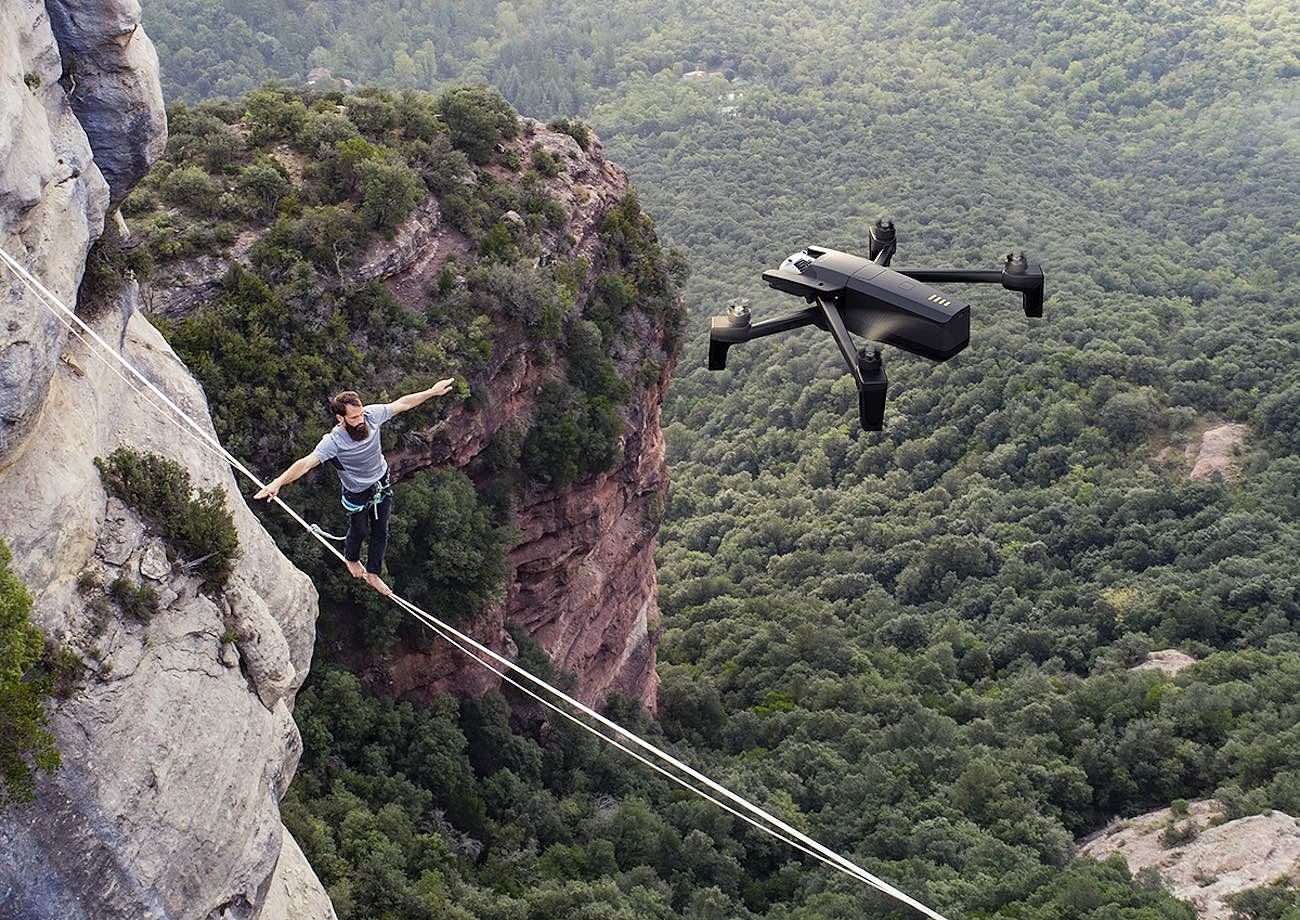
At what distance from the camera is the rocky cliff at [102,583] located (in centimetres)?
1187

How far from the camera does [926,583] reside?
62.5 meters

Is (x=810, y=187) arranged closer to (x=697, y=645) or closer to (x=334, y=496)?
(x=697, y=645)

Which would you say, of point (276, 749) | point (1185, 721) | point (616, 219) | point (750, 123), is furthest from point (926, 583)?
point (750, 123)

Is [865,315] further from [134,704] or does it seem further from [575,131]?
[575,131]

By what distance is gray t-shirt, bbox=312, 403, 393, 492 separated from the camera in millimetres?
14609

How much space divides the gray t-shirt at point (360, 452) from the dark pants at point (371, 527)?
16.5 inches

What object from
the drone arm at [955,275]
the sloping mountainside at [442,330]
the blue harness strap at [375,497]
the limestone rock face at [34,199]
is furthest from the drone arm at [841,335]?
the sloping mountainside at [442,330]

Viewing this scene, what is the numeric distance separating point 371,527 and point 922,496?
5486 cm

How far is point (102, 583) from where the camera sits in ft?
43.3

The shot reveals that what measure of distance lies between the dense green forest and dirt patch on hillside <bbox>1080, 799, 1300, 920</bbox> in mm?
1137

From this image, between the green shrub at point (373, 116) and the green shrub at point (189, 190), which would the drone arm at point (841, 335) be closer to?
the green shrub at point (189, 190)

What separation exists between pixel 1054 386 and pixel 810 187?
147 ft

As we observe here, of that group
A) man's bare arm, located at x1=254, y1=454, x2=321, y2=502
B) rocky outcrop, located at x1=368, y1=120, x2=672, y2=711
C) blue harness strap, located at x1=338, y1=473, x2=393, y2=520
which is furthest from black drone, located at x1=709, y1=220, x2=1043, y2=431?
rocky outcrop, located at x1=368, y1=120, x2=672, y2=711

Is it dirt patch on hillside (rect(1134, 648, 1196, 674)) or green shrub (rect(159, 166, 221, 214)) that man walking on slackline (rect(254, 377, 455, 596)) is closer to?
green shrub (rect(159, 166, 221, 214))
